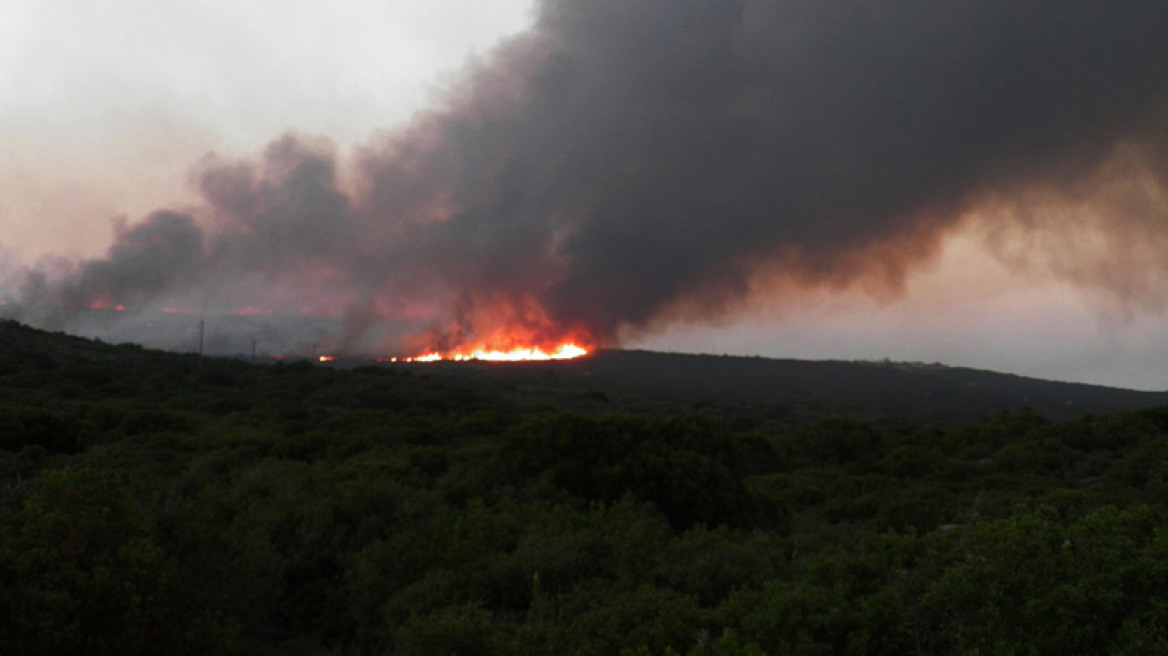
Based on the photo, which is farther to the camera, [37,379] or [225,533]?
[37,379]

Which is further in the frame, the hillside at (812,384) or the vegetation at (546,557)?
the hillside at (812,384)

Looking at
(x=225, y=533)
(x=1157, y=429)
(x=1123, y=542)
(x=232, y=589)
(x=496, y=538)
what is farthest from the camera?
(x=1157, y=429)

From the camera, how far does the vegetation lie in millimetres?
7305

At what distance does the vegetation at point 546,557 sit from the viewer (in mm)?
7305

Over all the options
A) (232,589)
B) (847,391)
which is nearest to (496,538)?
(232,589)

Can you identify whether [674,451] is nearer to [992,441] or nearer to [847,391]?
[992,441]

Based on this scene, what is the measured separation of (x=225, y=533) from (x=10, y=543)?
2.89 metres

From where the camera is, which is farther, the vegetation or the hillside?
the hillside

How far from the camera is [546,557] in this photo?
10477mm

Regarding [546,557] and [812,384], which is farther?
[812,384]

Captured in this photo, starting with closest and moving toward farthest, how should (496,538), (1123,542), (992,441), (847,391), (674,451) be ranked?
(1123,542) → (496,538) → (674,451) → (992,441) → (847,391)

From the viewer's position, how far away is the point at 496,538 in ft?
38.2

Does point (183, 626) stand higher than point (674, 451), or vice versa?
point (674, 451)

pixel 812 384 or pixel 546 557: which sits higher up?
pixel 812 384
